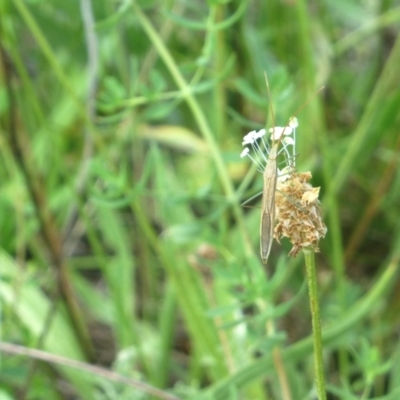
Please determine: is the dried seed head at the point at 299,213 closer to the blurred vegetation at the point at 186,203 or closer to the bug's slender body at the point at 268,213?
the bug's slender body at the point at 268,213

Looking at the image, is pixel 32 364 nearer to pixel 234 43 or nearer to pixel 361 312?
pixel 361 312

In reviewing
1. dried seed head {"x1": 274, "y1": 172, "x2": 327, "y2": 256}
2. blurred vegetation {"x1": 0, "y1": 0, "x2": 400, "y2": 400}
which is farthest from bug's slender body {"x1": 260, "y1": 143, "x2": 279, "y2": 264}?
blurred vegetation {"x1": 0, "y1": 0, "x2": 400, "y2": 400}

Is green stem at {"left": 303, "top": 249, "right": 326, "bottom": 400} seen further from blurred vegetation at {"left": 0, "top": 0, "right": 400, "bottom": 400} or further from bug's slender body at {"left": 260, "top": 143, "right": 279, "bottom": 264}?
blurred vegetation at {"left": 0, "top": 0, "right": 400, "bottom": 400}

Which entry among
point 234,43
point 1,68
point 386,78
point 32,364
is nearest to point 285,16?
point 234,43

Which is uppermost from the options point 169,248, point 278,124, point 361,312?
point 278,124

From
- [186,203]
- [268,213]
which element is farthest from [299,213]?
[186,203]

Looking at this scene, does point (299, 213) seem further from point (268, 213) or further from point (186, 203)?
point (186, 203)

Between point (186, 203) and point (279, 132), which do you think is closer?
point (279, 132)

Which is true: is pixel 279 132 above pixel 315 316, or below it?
above
